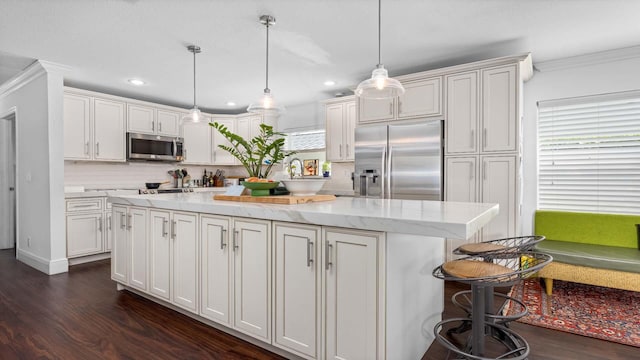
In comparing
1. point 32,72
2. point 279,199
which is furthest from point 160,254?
point 32,72

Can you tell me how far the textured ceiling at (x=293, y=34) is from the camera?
2590 millimetres

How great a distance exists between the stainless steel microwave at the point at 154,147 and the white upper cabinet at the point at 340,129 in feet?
8.35

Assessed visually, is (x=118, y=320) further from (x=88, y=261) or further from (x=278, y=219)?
(x=88, y=261)

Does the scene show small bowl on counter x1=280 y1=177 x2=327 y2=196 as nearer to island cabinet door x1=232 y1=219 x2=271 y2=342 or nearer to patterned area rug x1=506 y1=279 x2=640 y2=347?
island cabinet door x1=232 y1=219 x2=271 y2=342

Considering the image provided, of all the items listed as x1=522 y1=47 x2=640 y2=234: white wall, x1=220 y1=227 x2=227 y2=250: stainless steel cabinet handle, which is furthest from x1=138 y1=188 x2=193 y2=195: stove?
x1=522 y1=47 x2=640 y2=234: white wall

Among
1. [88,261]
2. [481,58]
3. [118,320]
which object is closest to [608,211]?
[481,58]

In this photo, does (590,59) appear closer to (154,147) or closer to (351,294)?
(351,294)

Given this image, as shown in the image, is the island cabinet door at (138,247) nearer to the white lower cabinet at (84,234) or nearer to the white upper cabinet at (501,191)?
the white lower cabinet at (84,234)

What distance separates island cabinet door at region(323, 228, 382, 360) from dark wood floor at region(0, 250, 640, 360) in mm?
554

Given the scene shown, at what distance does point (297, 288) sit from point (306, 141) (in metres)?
4.12

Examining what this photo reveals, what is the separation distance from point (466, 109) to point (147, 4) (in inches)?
121

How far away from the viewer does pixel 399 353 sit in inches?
66.4

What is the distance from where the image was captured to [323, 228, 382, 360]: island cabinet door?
161 cm

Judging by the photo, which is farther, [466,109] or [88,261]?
[88,261]
